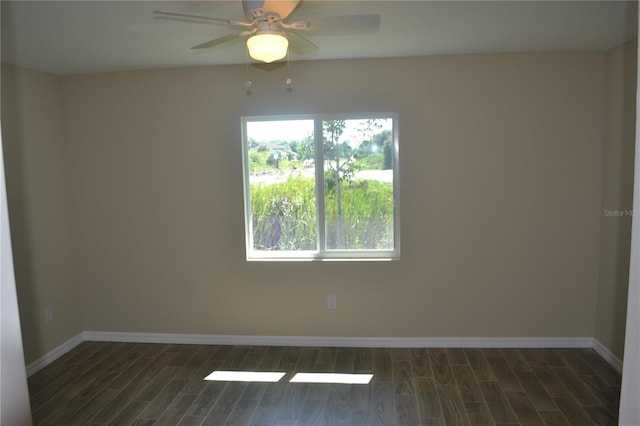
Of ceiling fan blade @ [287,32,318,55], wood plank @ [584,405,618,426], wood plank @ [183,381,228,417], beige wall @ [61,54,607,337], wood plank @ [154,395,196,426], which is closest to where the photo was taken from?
ceiling fan blade @ [287,32,318,55]

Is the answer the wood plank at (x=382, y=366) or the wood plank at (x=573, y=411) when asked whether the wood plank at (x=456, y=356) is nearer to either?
the wood plank at (x=382, y=366)

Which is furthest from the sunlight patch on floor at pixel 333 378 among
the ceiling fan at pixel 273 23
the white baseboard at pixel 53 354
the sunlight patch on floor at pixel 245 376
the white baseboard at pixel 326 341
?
the ceiling fan at pixel 273 23

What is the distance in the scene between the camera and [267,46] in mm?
2016

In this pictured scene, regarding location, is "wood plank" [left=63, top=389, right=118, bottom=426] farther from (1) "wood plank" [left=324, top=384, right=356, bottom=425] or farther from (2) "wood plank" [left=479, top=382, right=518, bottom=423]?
(2) "wood plank" [left=479, top=382, right=518, bottom=423]

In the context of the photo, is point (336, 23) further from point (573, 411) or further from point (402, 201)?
point (573, 411)

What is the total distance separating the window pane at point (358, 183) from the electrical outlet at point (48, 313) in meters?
2.40

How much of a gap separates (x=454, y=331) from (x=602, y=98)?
2196 mm

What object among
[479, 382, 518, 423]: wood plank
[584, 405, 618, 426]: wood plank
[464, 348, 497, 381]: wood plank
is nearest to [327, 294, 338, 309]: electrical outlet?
Answer: [464, 348, 497, 381]: wood plank

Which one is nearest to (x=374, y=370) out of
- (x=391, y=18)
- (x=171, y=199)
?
(x=171, y=199)

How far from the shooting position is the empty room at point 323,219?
2988 millimetres

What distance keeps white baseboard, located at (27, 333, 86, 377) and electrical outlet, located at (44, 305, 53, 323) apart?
0.87 feet

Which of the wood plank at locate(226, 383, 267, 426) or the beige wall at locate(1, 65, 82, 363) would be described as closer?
the wood plank at locate(226, 383, 267, 426)

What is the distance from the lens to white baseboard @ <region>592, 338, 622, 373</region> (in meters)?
A: 3.08

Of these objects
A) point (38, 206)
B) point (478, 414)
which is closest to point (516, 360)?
point (478, 414)
